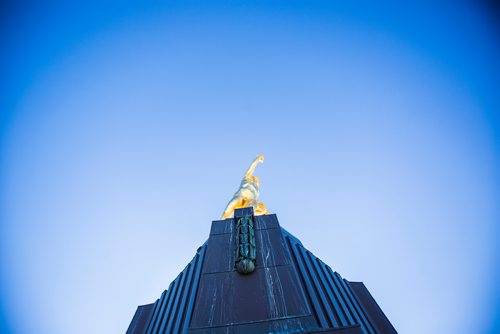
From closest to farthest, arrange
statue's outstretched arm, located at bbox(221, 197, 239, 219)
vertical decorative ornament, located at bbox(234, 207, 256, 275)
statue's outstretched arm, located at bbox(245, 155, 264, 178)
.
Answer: vertical decorative ornament, located at bbox(234, 207, 256, 275)
statue's outstretched arm, located at bbox(221, 197, 239, 219)
statue's outstretched arm, located at bbox(245, 155, 264, 178)

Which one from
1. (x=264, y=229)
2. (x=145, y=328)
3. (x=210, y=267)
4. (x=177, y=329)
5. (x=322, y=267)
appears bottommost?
(x=177, y=329)

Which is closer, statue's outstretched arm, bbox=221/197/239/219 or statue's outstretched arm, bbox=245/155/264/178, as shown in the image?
statue's outstretched arm, bbox=221/197/239/219

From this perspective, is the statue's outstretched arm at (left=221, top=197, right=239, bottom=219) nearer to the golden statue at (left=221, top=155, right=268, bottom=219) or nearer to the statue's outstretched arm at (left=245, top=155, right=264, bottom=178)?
the golden statue at (left=221, top=155, right=268, bottom=219)

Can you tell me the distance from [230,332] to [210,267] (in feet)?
6.13

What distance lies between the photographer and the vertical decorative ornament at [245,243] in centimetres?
579

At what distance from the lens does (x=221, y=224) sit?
8.09 m

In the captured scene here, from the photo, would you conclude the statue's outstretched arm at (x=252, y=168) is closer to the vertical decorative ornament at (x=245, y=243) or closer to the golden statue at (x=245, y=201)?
the golden statue at (x=245, y=201)

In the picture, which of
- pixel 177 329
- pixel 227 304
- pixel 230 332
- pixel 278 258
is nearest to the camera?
pixel 230 332

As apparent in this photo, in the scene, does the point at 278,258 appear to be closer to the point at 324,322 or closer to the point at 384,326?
the point at 324,322

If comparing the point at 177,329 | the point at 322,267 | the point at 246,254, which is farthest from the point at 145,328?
the point at 322,267

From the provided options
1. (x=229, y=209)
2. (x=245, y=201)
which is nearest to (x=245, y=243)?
(x=229, y=209)

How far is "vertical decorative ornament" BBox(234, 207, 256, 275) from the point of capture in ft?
19.0

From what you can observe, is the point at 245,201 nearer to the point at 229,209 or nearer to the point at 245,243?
the point at 229,209

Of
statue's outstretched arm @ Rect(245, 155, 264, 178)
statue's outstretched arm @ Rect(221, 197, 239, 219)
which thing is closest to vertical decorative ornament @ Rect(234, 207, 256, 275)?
statue's outstretched arm @ Rect(221, 197, 239, 219)
